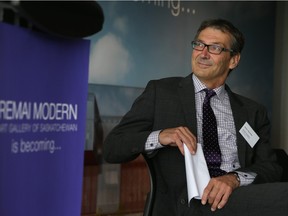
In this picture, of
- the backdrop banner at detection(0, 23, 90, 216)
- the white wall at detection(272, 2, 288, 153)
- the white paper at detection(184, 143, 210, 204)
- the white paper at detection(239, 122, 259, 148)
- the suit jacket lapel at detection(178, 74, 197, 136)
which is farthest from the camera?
A: the white wall at detection(272, 2, 288, 153)

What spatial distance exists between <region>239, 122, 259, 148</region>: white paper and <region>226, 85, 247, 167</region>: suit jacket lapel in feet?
0.05

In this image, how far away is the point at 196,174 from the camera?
1.90 metres

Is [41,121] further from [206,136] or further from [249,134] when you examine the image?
[249,134]

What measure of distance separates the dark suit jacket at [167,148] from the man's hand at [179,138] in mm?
100

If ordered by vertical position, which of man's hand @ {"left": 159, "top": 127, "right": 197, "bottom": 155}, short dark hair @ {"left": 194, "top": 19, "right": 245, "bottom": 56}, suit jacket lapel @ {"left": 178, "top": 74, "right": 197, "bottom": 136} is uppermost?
short dark hair @ {"left": 194, "top": 19, "right": 245, "bottom": 56}

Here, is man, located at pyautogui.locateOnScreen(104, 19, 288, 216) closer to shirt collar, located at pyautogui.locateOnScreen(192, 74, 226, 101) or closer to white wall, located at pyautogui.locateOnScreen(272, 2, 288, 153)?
shirt collar, located at pyautogui.locateOnScreen(192, 74, 226, 101)

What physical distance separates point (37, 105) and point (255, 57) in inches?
135

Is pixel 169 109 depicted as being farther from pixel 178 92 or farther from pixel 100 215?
pixel 100 215

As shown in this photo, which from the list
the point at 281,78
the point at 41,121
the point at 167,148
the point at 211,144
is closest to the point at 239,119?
the point at 211,144

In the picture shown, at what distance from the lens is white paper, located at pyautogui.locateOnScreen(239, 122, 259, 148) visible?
225cm

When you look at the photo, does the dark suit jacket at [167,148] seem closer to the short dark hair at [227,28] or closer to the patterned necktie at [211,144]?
the patterned necktie at [211,144]

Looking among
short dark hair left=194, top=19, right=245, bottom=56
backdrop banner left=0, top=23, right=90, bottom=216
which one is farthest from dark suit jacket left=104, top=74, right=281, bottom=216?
backdrop banner left=0, top=23, right=90, bottom=216

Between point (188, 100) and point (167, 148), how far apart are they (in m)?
0.26

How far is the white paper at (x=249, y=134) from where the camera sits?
88.7 inches
